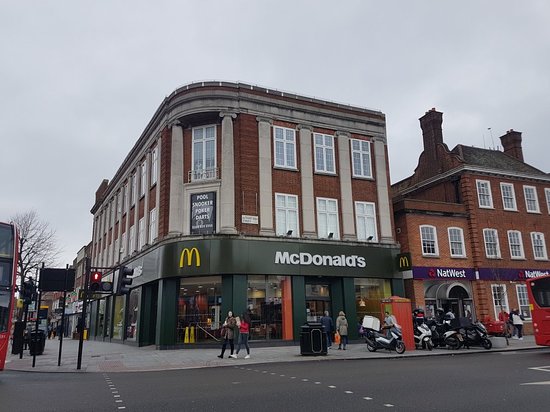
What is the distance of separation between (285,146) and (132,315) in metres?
13.9

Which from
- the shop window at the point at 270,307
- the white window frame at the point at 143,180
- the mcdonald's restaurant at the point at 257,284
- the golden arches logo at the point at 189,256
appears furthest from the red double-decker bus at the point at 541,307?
the white window frame at the point at 143,180

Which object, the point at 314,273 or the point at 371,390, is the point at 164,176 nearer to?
the point at 314,273

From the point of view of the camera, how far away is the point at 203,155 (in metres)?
25.1

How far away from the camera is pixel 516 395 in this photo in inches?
326

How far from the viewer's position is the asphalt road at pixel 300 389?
25.7ft

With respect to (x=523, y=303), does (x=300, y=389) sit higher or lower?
lower

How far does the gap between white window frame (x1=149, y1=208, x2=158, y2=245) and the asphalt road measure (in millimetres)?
12640

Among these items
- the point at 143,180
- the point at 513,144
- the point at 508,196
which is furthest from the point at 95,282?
the point at 513,144

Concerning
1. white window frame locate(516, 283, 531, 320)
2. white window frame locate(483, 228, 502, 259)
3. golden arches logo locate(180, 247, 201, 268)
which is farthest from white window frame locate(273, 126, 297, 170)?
white window frame locate(516, 283, 531, 320)

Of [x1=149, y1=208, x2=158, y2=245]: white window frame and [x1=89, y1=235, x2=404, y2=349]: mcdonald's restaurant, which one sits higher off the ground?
[x1=149, y1=208, x2=158, y2=245]: white window frame

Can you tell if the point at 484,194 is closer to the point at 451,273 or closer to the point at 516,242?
the point at 516,242

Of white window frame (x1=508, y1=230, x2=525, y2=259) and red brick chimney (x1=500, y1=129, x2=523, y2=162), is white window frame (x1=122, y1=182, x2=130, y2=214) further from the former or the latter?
red brick chimney (x1=500, y1=129, x2=523, y2=162)

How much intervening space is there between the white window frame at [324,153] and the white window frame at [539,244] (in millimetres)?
15991

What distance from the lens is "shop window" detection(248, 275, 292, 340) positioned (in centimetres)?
2327
